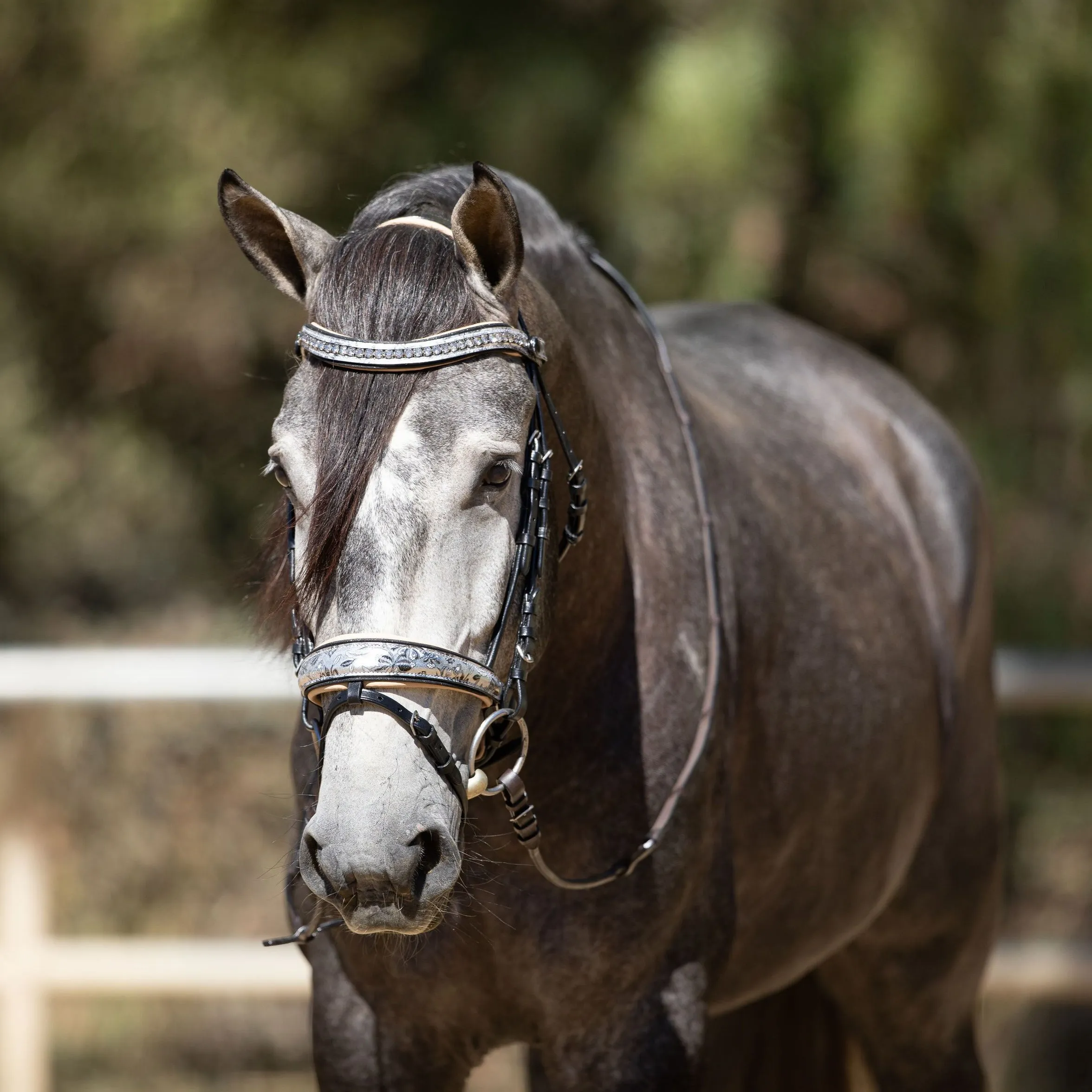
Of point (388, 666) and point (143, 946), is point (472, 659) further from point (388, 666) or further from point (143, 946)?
point (143, 946)

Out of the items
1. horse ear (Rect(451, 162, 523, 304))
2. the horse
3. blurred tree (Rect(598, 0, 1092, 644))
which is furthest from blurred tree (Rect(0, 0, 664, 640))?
horse ear (Rect(451, 162, 523, 304))

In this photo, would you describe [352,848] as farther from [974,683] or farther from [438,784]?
[974,683]

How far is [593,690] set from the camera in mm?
1788

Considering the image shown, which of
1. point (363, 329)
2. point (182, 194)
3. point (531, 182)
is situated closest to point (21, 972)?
point (363, 329)

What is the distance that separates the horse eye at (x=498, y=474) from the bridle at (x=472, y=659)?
31 millimetres

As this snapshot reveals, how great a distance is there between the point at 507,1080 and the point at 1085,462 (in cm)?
279

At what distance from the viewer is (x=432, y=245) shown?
153 cm

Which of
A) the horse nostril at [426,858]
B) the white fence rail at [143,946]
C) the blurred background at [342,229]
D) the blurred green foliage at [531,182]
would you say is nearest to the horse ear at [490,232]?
the horse nostril at [426,858]

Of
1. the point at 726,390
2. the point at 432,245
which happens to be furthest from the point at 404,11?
the point at 432,245

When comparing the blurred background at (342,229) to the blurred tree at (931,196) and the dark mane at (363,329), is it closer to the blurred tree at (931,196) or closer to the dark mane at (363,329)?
the blurred tree at (931,196)

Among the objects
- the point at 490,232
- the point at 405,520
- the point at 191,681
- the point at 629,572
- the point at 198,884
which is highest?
the point at 490,232

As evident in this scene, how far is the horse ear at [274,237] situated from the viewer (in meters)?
1.60

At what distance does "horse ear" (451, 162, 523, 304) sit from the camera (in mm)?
1496

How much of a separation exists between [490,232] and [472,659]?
456 millimetres
